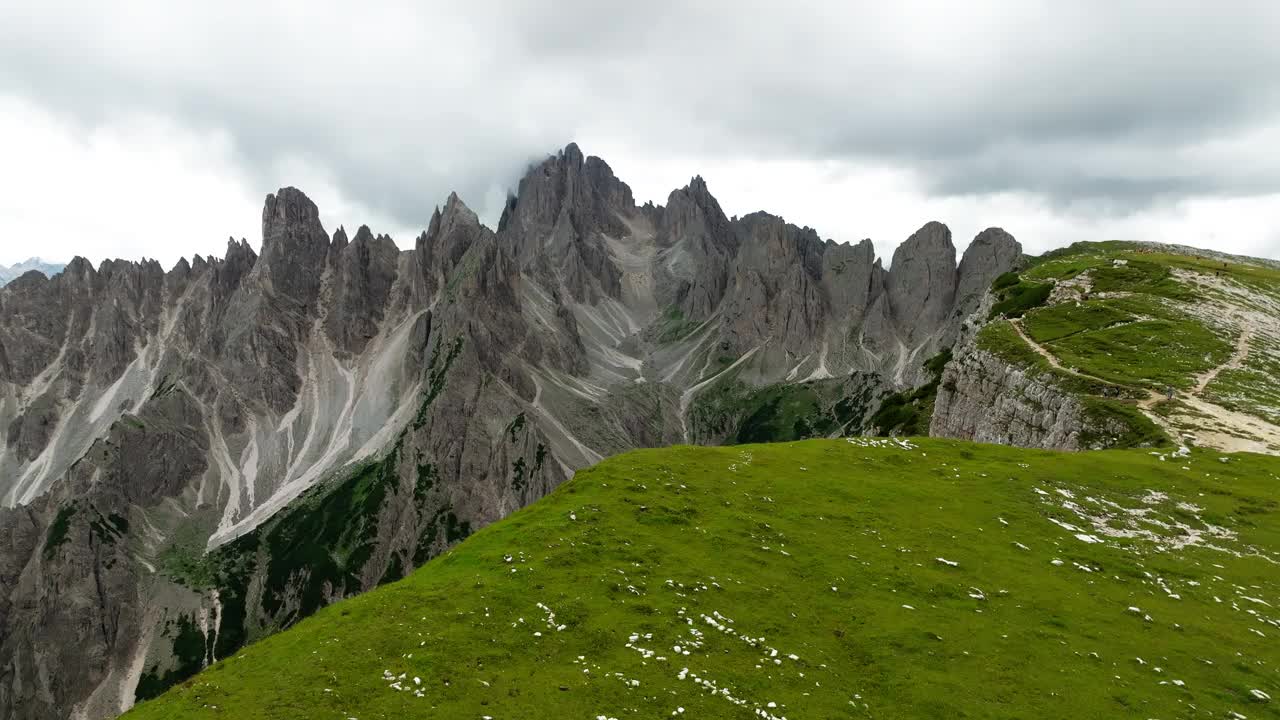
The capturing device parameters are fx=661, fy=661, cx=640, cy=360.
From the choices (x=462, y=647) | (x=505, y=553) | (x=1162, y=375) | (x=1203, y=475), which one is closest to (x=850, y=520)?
(x=505, y=553)

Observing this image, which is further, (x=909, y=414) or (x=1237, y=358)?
(x=909, y=414)

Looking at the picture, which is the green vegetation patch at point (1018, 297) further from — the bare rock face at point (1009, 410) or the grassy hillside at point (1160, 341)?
the bare rock face at point (1009, 410)

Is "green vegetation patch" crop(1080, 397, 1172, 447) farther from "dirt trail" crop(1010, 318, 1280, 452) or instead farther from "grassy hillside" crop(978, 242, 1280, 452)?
"dirt trail" crop(1010, 318, 1280, 452)

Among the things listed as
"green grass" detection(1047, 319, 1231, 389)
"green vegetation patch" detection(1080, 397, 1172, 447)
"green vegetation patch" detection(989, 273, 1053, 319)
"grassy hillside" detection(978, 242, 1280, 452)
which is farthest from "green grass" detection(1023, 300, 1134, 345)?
"green vegetation patch" detection(1080, 397, 1172, 447)

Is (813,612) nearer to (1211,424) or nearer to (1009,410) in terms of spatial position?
(1211,424)

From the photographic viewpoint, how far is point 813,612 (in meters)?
24.8

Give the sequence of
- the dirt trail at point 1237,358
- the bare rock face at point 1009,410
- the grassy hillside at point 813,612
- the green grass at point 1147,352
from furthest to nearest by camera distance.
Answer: the green grass at point 1147,352 < the dirt trail at point 1237,358 < the bare rock face at point 1009,410 < the grassy hillside at point 813,612

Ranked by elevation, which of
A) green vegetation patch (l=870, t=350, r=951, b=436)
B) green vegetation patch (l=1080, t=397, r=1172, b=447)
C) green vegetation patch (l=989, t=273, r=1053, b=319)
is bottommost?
green vegetation patch (l=870, t=350, r=951, b=436)

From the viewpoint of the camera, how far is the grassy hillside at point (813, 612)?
1981 cm

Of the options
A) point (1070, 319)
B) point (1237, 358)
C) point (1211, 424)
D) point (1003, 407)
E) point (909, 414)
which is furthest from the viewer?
point (909, 414)

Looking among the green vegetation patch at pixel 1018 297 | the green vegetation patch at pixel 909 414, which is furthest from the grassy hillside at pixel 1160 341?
the green vegetation patch at pixel 909 414

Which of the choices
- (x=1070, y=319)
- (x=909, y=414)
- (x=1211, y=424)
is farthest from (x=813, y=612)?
(x=909, y=414)

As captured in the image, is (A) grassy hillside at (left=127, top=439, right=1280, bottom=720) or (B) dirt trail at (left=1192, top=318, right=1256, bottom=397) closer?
(A) grassy hillside at (left=127, top=439, right=1280, bottom=720)

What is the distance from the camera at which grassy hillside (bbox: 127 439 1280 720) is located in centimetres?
1981
